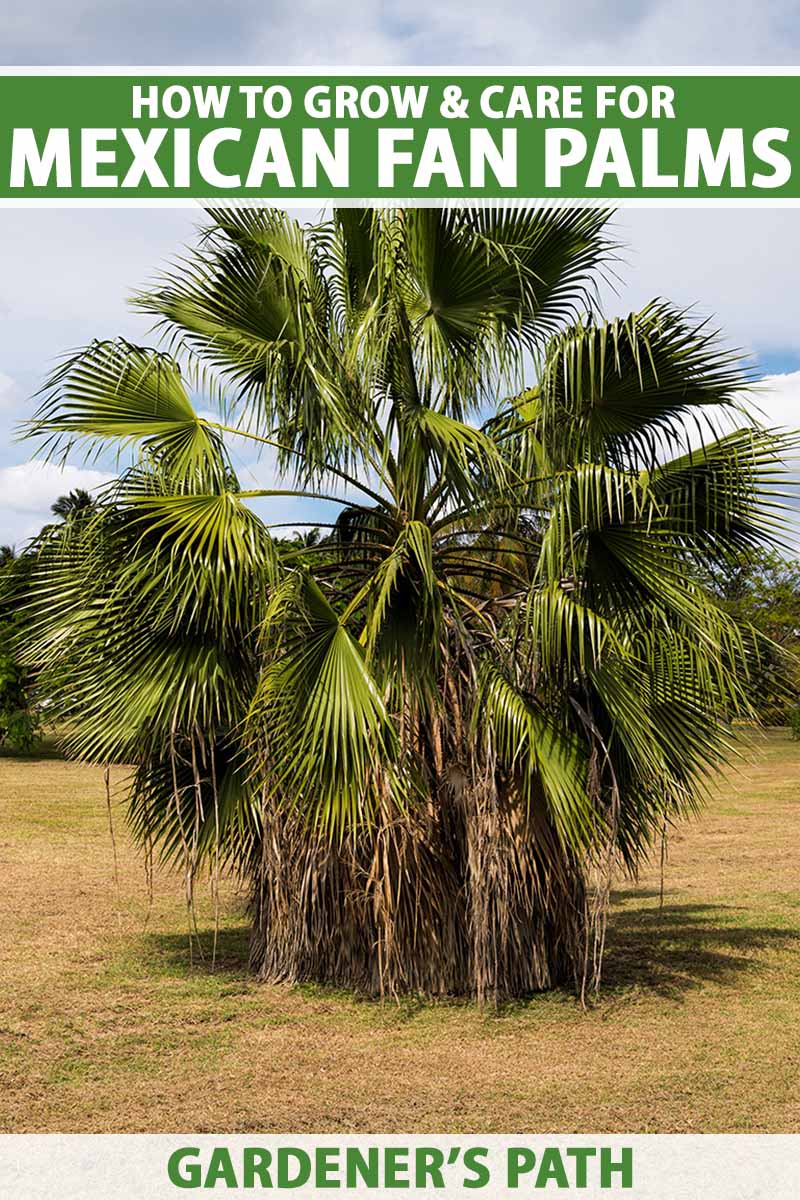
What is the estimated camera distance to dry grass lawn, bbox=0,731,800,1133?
5.59 m

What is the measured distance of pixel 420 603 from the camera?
24.6ft

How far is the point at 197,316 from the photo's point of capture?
816cm

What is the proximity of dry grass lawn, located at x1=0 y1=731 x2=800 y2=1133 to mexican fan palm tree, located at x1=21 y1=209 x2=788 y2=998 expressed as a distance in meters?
0.57

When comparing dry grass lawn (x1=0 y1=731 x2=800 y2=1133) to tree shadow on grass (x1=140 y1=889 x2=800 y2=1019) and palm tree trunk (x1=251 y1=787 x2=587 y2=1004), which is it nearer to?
tree shadow on grass (x1=140 y1=889 x2=800 y2=1019)

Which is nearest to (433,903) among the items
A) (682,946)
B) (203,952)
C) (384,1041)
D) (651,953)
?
(384,1041)

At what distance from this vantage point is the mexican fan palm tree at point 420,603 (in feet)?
23.4

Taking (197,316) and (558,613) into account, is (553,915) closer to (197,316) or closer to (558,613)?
Answer: (558,613)

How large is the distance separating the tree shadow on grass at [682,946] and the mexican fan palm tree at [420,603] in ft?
2.23

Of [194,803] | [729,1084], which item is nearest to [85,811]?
[194,803]

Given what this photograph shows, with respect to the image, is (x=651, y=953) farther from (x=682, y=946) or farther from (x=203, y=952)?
(x=203, y=952)

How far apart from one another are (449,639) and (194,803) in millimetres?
2084
